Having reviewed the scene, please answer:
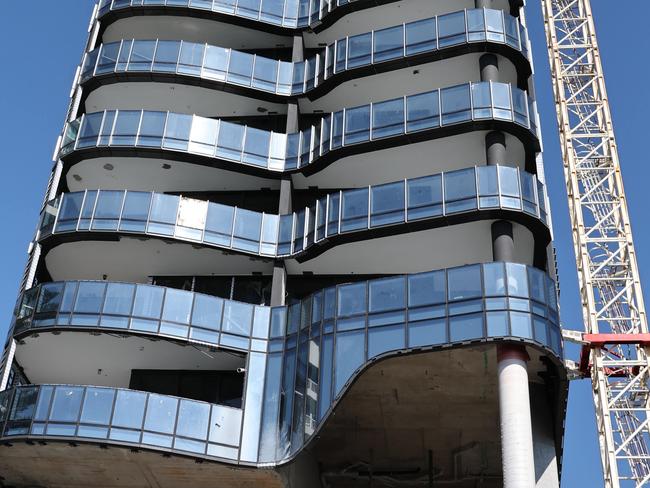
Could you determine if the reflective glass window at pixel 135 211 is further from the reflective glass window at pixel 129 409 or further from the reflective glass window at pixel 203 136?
the reflective glass window at pixel 129 409

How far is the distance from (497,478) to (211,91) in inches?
798

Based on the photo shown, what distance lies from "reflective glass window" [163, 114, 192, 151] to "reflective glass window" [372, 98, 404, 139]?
306 inches

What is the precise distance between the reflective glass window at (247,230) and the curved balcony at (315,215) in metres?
0.04

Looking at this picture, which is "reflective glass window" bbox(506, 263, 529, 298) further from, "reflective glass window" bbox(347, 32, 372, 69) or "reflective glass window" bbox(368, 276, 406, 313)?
"reflective glass window" bbox(347, 32, 372, 69)

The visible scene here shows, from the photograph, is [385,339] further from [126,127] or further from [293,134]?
[126,127]

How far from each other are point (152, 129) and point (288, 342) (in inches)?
442

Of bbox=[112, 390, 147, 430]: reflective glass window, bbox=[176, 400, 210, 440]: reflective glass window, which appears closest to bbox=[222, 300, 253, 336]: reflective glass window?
bbox=[176, 400, 210, 440]: reflective glass window

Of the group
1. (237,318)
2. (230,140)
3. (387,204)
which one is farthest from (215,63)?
(237,318)

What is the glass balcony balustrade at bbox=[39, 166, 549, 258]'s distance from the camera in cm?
3375

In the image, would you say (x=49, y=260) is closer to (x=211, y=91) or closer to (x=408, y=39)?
(x=211, y=91)

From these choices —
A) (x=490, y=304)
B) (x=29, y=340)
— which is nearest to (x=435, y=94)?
(x=490, y=304)

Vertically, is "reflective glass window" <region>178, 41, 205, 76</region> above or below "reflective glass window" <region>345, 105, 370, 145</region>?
above

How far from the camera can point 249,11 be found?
42.8 metres

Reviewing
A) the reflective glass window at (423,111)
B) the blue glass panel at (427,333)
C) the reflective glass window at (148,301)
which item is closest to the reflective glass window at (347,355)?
the blue glass panel at (427,333)
